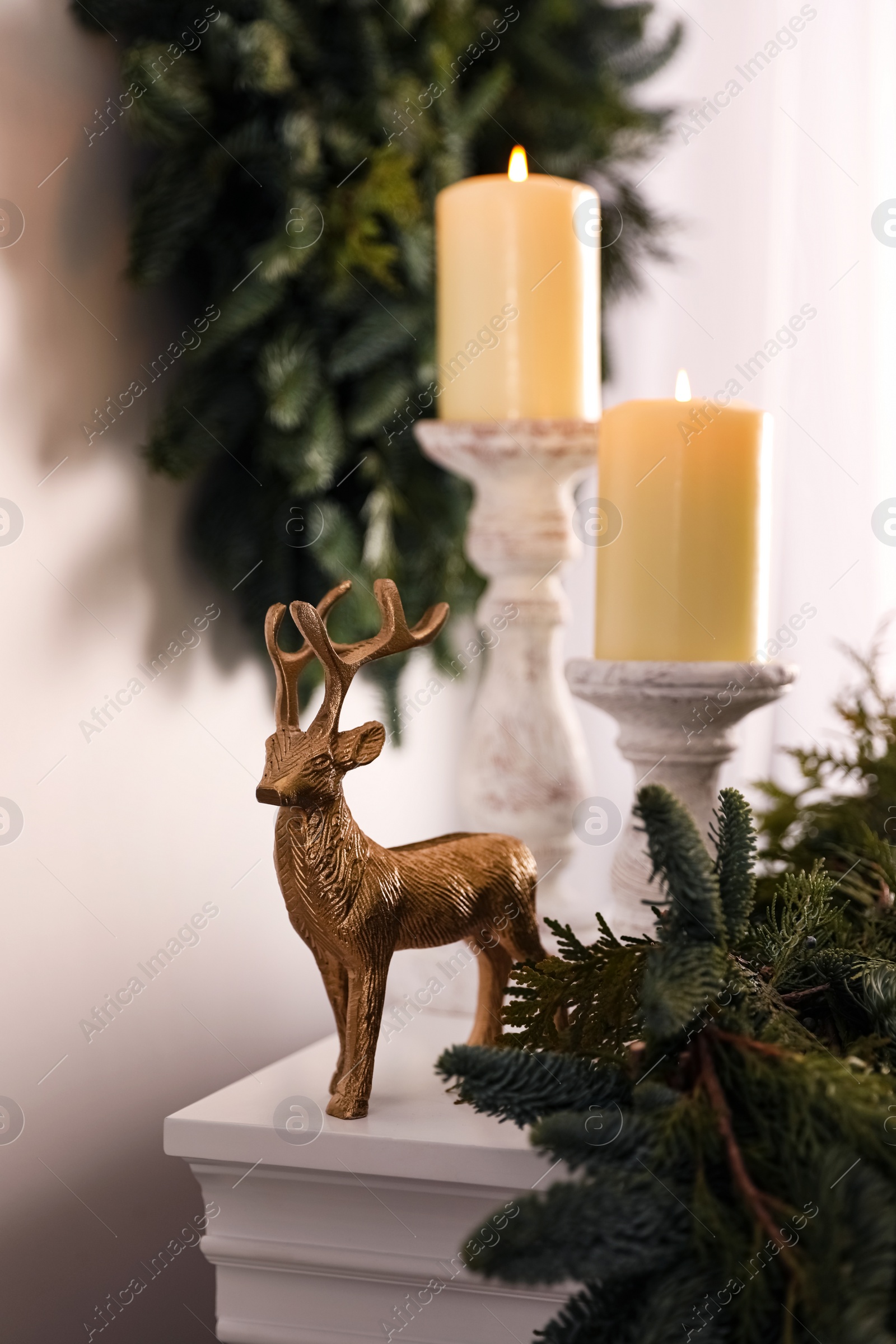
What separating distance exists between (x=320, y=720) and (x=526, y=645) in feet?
1.05

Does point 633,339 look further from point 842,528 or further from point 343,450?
point 343,450

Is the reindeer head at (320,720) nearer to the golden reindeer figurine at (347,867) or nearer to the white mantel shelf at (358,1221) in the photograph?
the golden reindeer figurine at (347,867)

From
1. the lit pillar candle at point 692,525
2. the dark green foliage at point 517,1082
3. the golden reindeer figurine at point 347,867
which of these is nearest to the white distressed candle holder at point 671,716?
the lit pillar candle at point 692,525

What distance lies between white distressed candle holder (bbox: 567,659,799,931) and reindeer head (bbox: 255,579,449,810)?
5.7 inches

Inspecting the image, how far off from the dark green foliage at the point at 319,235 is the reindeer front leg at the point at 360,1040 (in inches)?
15.2

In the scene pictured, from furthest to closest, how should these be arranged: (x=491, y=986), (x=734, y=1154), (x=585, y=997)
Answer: (x=491, y=986), (x=585, y=997), (x=734, y=1154)

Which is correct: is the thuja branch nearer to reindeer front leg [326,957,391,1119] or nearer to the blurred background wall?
reindeer front leg [326,957,391,1119]

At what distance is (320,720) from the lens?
1.78 ft

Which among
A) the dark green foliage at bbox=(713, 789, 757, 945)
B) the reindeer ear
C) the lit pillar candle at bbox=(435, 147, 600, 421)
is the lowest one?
the dark green foliage at bbox=(713, 789, 757, 945)

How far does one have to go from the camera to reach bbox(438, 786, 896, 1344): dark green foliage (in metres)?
0.32

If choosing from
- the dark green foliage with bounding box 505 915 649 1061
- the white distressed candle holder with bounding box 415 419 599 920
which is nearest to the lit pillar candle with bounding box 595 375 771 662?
the white distressed candle holder with bounding box 415 419 599 920

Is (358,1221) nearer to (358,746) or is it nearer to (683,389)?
(358,746)

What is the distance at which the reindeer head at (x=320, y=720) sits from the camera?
0.52 meters

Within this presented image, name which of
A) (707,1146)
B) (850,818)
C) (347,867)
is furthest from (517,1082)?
(850,818)
